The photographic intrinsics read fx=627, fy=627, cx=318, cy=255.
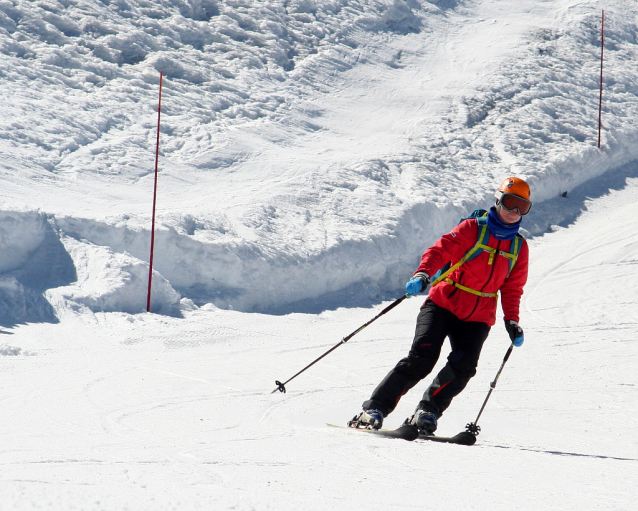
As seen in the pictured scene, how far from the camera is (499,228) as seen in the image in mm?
4430

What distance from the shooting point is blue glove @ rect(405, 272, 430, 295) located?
420cm

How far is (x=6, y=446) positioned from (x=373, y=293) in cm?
768

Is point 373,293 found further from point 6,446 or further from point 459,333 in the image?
point 6,446

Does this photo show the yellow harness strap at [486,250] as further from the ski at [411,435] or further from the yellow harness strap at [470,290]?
the ski at [411,435]

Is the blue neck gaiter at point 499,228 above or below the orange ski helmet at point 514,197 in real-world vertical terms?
below

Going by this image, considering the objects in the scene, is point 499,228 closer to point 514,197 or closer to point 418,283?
point 514,197

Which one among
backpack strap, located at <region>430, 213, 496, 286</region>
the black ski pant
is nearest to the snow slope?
the black ski pant

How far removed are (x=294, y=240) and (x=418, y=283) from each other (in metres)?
6.11

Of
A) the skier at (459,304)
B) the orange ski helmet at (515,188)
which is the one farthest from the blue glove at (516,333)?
the orange ski helmet at (515,188)

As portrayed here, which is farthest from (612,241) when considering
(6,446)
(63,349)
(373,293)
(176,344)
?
(6,446)

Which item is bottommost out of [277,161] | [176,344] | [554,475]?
[176,344]

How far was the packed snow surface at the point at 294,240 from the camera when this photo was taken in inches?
118

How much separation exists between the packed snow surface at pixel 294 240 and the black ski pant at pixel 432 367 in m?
0.42

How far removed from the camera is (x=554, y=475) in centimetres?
295
